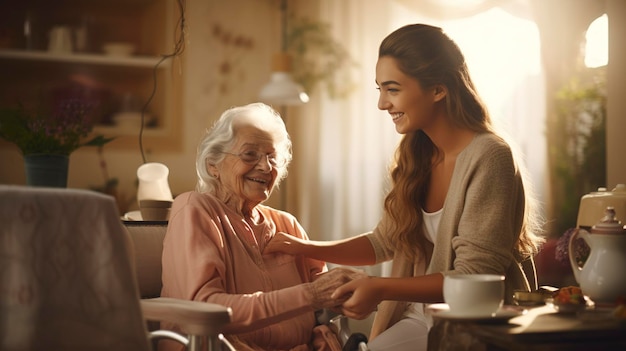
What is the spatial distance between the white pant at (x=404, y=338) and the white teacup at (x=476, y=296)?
0.66 meters

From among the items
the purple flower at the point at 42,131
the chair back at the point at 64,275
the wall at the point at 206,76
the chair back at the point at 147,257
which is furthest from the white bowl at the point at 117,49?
the chair back at the point at 64,275

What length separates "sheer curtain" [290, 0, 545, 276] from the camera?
4438 millimetres

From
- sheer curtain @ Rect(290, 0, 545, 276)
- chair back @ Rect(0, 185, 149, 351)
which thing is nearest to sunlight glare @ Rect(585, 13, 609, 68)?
sheer curtain @ Rect(290, 0, 545, 276)

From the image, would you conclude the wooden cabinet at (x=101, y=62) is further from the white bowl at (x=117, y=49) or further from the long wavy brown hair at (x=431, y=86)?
the long wavy brown hair at (x=431, y=86)

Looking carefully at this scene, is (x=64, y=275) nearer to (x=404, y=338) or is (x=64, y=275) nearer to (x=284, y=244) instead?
(x=284, y=244)

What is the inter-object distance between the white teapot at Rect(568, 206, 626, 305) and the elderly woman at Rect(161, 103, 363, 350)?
1.94 feet

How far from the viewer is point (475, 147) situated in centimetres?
209

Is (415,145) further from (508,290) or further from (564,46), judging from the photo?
(564,46)

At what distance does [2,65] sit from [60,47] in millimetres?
334

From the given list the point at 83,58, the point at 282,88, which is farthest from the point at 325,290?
the point at 83,58

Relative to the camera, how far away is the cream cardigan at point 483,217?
1959mm

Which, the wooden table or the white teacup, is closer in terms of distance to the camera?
the wooden table

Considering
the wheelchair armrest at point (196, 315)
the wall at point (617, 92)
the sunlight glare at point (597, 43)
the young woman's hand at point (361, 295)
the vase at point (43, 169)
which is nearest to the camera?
the wheelchair armrest at point (196, 315)

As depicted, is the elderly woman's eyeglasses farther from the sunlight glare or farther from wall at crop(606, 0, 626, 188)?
the sunlight glare
